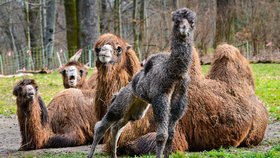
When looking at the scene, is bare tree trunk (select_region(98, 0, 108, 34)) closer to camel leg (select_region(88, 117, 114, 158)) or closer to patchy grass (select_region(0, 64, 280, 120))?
patchy grass (select_region(0, 64, 280, 120))

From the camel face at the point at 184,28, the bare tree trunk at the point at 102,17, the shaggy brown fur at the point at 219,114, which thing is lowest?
the shaggy brown fur at the point at 219,114

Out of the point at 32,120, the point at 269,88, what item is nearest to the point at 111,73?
the point at 32,120

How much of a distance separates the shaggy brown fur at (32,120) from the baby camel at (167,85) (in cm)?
315

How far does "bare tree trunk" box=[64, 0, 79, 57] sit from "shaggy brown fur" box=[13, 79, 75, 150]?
1991 cm

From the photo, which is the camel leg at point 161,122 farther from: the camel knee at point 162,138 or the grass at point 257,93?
the grass at point 257,93

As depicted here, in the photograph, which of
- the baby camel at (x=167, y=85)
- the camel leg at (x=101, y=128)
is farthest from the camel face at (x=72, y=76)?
the baby camel at (x=167, y=85)

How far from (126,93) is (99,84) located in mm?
1625

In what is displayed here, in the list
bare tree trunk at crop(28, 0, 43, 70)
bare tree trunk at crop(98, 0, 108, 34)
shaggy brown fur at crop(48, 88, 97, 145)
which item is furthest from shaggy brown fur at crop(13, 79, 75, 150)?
bare tree trunk at crop(98, 0, 108, 34)

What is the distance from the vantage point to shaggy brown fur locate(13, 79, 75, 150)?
893cm

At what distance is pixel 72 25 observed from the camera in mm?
30203

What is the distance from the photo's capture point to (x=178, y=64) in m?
5.32

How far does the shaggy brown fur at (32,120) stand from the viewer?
893 cm

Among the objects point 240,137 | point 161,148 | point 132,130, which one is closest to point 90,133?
point 132,130

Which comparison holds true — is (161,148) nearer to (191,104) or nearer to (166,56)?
(166,56)
